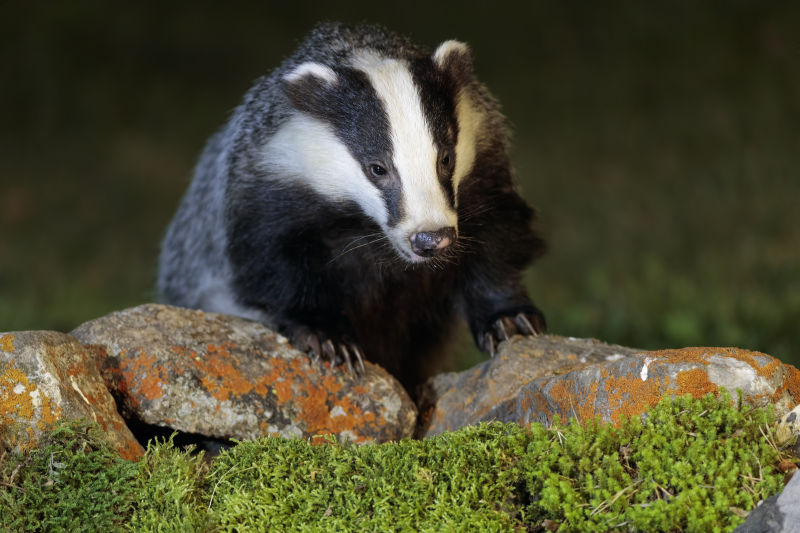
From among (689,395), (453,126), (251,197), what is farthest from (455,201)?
(689,395)

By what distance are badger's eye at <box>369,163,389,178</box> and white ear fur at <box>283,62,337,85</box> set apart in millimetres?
398

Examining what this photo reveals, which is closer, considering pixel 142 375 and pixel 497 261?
pixel 142 375

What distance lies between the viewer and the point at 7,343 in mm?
3105

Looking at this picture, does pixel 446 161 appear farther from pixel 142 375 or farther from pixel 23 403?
pixel 23 403

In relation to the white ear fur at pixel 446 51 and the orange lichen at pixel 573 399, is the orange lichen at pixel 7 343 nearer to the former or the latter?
the orange lichen at pixel 573 399

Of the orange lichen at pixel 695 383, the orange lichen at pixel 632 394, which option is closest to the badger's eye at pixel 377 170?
the orange lichen at pixel 632 394

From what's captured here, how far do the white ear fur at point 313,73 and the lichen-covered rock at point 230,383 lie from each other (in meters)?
0.97

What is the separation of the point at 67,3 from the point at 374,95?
7728 mm

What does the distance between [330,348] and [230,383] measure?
1.65 ft

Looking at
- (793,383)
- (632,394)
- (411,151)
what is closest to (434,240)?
(411,151)

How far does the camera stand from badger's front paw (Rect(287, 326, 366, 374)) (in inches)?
150

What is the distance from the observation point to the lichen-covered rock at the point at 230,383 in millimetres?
3367

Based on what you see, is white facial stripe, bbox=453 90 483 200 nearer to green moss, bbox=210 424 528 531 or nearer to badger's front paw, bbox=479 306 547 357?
badger's front paw, bbox=479 306 547 357

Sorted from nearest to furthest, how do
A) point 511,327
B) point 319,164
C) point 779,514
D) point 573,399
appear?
point 779,514 < point 573,399 < point 319,164 < point 511,327
